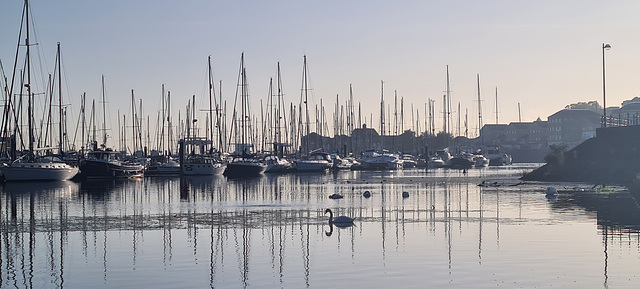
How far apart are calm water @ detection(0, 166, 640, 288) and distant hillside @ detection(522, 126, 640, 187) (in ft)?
66.8

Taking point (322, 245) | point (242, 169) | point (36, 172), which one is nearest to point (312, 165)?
point (242, 169)

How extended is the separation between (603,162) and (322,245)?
49.2 metres

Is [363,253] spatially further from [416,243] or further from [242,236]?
[242,236]

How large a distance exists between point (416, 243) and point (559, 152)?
5860 cm

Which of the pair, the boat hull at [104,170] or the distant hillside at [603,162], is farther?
the boat hull at [104,170]

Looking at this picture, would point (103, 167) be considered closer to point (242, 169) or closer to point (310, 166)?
point (242, 169)

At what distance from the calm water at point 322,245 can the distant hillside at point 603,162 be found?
20.4 meters

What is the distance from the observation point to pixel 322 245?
2880cm

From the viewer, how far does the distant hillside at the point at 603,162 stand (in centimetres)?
6806

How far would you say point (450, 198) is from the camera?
53.2 m

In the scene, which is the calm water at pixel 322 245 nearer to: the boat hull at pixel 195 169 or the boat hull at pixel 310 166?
the boat hull at pixel 195 169

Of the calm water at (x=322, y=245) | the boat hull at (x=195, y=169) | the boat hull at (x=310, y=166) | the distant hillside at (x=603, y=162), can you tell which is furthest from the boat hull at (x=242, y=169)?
the calm water at (x=322, y=245)

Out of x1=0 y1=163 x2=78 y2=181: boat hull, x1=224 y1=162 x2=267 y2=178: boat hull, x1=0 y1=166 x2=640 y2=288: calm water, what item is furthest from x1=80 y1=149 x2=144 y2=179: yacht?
x1=0 y1=166 x2=640 y2=288: calm water

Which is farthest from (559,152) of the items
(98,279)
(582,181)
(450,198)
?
(98,279)
